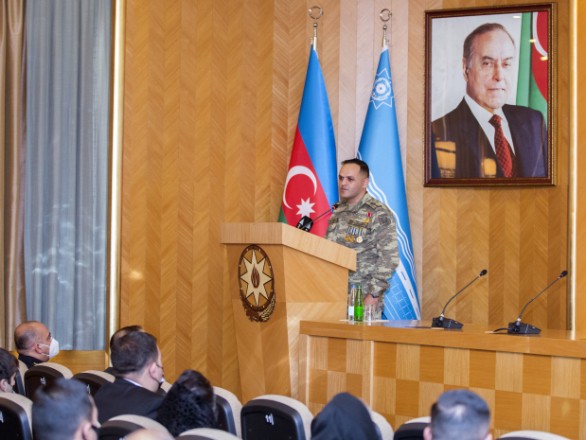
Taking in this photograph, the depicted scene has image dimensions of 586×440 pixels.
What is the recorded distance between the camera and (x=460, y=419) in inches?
98.5

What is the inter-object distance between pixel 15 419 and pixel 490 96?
5.74 meters

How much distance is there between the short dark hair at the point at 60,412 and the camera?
2.71 m

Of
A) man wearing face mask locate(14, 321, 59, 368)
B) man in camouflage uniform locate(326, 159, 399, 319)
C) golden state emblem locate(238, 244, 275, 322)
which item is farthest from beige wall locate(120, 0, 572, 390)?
man wearing face mask locate(14, 321, 59, 368)

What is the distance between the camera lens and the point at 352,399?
9.39ft

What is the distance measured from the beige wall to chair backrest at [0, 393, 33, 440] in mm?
3906

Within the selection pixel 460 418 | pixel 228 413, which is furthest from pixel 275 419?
pixel 460 418

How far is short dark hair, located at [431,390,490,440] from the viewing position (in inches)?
98.3

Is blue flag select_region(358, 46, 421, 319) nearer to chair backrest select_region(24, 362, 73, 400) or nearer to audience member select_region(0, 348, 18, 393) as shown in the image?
chair backrest select_region(24, 362, 73, 400)

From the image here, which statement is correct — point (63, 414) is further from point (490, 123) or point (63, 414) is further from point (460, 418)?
point (490, 123)

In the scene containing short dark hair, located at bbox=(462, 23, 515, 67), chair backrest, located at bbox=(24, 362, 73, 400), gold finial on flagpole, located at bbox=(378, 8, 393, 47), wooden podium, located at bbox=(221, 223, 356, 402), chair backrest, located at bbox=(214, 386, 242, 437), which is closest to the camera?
chair backrest, located at bbox=(214, 386, 242, 437)

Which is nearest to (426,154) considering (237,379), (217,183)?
(217,183)

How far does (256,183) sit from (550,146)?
2580 mm

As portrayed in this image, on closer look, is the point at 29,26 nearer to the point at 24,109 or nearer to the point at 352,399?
the point at 24,109

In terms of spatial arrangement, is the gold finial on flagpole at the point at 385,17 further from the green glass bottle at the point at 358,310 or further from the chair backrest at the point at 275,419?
the chair backrest at the point at 275,419
